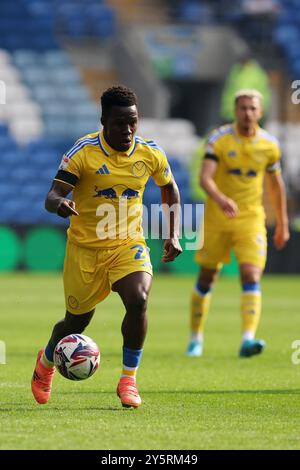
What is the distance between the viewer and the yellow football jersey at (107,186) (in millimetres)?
7145

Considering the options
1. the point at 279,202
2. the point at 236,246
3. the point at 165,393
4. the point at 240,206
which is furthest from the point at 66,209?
the point at 279,202

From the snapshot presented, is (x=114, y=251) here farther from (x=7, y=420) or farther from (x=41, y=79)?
(x=41, y=79)

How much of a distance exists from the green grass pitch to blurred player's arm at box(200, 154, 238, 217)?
1.34m

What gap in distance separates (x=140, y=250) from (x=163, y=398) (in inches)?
40.6

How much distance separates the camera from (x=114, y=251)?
284 inches

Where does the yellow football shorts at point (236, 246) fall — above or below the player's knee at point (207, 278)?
above

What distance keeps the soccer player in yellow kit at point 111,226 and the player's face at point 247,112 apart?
314cm

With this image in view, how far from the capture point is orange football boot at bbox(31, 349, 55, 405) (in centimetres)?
725

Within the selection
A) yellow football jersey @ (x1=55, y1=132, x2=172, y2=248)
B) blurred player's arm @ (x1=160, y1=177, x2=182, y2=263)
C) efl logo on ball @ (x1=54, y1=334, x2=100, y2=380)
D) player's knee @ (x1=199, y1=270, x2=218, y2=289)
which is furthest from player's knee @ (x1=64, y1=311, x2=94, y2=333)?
player's knee @ (x1=199, y1=270, x2=218, y2=289)

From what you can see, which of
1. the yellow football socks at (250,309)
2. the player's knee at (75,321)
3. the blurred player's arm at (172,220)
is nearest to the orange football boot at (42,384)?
the player's knee at (75,321)

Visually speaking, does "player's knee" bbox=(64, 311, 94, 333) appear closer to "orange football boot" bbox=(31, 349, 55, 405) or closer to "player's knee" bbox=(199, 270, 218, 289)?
"orange football boot" bbox=(31, 349, 55, 405)

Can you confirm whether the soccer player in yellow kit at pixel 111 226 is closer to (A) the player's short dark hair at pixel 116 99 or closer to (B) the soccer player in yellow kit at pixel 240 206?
(A) the player's short dark hair at pixel 116 99
